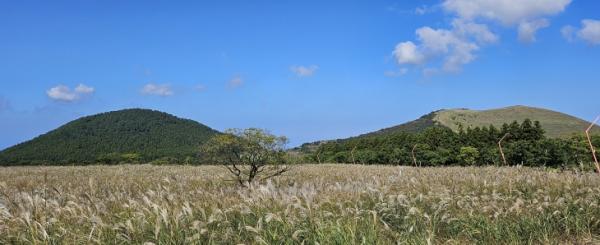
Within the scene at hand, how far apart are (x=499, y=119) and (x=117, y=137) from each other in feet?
305

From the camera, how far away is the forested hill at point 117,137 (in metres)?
102

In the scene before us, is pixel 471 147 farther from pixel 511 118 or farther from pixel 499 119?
pixel 511 118

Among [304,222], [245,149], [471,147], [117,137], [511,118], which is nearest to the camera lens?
[304,222]

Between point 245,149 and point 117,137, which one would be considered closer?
point 245,149

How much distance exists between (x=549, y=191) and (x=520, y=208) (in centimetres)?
226

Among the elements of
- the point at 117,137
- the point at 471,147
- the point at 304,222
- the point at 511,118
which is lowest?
the point at 304,222

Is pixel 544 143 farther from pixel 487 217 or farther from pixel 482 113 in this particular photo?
pixel 482 113

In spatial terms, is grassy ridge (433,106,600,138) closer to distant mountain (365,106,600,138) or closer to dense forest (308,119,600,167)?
distant mountain (365,106,600,138)

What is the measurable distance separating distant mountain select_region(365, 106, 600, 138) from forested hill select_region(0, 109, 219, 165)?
5228 centimetres

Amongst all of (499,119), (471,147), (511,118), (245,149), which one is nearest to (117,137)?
(499,119)

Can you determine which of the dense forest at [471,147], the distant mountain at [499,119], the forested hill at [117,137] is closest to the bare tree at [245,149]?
the dense forest at [471,147]

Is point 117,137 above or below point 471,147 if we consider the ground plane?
above

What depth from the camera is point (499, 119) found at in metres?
109

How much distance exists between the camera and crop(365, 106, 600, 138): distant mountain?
326 ft
